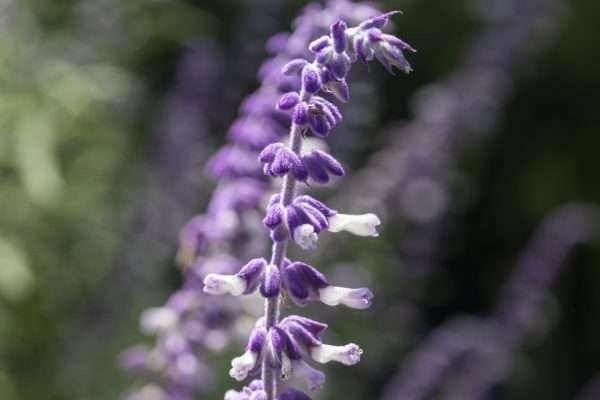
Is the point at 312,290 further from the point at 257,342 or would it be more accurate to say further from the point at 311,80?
the point at 311,80

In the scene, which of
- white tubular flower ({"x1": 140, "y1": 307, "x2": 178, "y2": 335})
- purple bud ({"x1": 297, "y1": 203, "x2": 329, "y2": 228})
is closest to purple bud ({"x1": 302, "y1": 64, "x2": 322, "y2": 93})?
purple bud ({"x1": 297, "y1": 203, "x2": 329, "y2": 228})

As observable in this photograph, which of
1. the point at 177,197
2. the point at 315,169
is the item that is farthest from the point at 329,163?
the point at 177,197

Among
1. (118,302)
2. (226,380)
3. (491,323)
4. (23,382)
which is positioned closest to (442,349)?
(491,323)

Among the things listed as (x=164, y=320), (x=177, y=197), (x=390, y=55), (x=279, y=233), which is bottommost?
(x=279, y=233)

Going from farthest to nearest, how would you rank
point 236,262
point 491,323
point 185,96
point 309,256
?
1. point 185,96
2. point 491,323
3. point 309,256
4. point 236,262

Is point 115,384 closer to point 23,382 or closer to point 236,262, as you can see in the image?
point 23,382

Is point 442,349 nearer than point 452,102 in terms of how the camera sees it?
Yes

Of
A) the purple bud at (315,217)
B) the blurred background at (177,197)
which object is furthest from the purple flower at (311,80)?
the blurred background at (177,197)
